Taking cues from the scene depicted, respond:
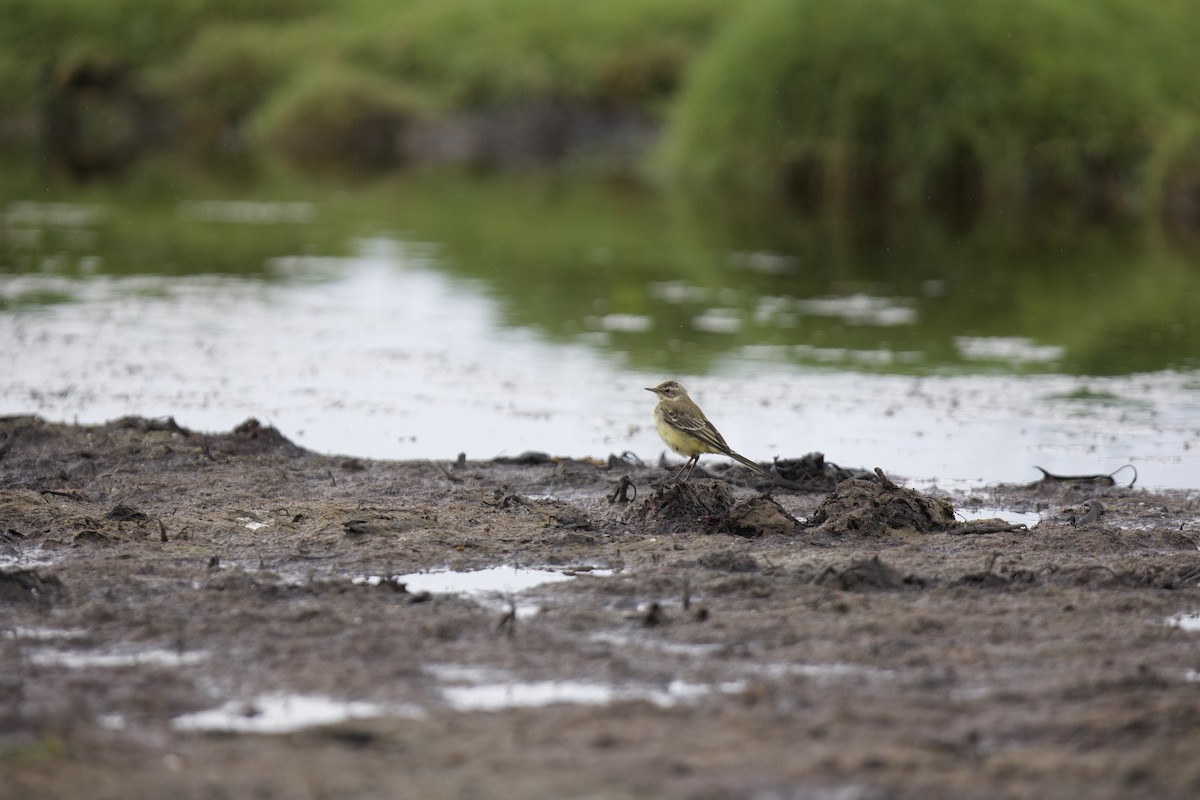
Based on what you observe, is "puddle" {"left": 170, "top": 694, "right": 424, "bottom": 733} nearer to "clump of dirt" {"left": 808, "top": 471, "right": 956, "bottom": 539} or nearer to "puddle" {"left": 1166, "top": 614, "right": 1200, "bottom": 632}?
"puddle" {"left": 1166, "top": 614, "right": 1200, "bottom": 632}

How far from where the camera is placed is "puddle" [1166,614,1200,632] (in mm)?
6012

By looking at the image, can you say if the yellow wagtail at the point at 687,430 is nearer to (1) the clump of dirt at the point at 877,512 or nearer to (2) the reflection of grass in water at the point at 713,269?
(1) the clump of dirt at the point at 877,512

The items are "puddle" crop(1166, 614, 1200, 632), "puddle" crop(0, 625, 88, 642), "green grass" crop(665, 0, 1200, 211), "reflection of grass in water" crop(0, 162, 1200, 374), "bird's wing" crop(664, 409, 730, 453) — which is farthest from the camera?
"green grass" crop(665, 0, 1200, 211)

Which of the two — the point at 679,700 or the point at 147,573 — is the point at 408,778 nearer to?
the point at 679,700

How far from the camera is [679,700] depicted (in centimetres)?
510

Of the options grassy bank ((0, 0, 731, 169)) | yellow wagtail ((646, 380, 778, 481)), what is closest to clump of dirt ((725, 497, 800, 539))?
yellow wagtail ((646, 380, 778, 481))

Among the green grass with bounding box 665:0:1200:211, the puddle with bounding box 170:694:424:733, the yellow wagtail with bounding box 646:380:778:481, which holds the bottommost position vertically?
the puddle with bounding box 170:694:424:733

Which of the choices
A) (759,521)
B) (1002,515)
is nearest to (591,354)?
(1002,515)

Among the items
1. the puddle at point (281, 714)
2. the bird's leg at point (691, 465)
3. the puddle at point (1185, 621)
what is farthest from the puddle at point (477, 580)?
the puddle at point (1185, 621)

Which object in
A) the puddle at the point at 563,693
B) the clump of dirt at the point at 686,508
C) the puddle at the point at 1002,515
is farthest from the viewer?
the puddle at the point at 1002,515

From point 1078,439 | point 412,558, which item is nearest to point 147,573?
point 412,558

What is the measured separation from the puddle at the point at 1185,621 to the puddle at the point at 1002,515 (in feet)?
6.05

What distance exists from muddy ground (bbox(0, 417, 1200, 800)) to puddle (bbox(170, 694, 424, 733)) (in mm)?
26

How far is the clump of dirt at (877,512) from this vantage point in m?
7.48
